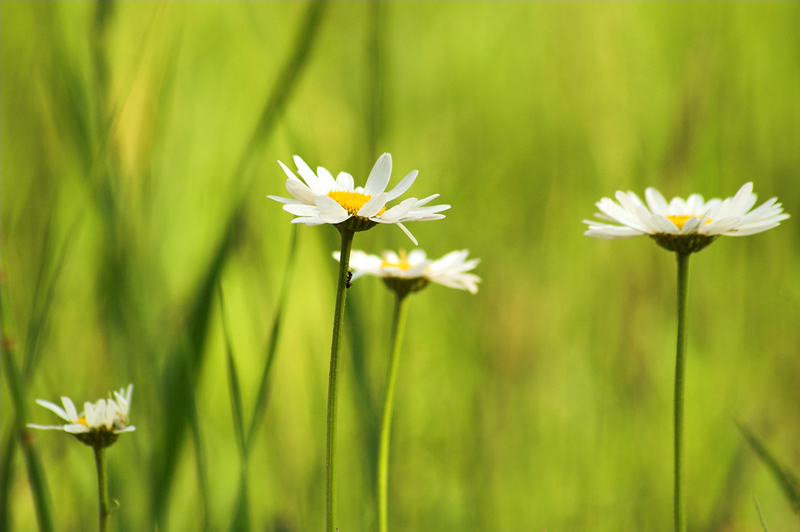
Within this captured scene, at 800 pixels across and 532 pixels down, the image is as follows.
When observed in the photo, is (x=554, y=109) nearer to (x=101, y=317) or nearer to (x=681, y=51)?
(x=681, y=51)

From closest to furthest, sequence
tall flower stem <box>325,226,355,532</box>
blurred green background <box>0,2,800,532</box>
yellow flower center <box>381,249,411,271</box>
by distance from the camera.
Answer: tall flower stem <box>325,226,355,532</box>, yellow flower center <box>381,249,411,271</box>, blurred green background <box>0,2,800,532</box>

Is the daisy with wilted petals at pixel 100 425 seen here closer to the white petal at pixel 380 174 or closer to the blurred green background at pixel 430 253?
the blurred green background at pixel 430 253

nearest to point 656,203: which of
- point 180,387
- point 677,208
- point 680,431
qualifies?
point 677,208

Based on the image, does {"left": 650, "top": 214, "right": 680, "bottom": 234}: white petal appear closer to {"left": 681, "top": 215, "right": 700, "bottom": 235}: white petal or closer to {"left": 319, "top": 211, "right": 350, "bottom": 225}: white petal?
{"left": 681, "top": 215, "right": 700, "bottom": 235}: white petal

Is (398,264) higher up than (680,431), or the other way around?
(398,264)

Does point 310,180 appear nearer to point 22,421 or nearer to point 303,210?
point 303,210

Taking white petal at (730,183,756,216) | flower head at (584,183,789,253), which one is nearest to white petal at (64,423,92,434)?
flower head at (584,183,789,253)
